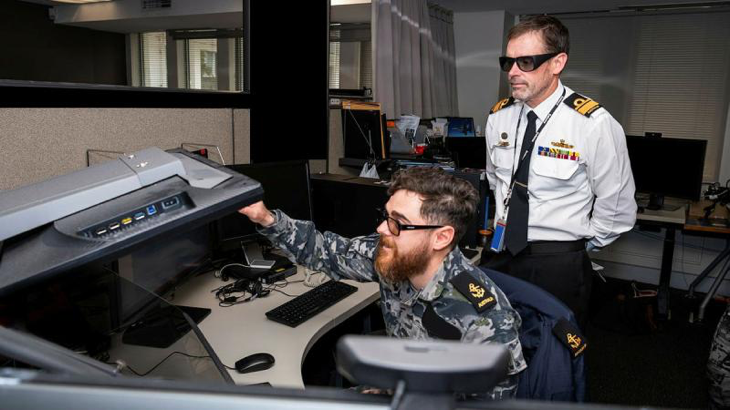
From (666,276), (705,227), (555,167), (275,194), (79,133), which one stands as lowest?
(666,276)

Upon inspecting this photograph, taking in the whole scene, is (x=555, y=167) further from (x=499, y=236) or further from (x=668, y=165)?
(x=668, y=165)

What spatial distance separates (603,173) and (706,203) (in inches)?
103

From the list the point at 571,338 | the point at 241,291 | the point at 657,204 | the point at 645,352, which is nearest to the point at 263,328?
the point at 241,291

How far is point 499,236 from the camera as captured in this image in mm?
2092

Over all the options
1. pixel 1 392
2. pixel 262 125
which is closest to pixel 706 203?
pixel 262 125

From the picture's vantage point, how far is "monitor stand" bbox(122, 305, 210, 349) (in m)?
1.01

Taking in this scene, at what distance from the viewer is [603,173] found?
6.57 ft

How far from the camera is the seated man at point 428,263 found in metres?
1.24

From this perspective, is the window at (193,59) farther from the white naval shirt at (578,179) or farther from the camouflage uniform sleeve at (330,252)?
the white naval shirt at (578,179)

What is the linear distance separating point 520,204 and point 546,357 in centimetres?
94

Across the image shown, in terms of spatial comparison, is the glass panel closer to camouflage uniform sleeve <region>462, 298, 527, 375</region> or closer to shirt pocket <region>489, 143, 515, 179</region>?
shirt pocket <region>489, 143, 515, 179</region>

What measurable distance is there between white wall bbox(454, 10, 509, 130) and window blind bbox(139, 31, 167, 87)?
11.8ft

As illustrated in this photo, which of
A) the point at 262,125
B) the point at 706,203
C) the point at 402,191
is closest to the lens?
the point at 402,191

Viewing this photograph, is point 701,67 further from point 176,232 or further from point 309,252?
point 176,232
